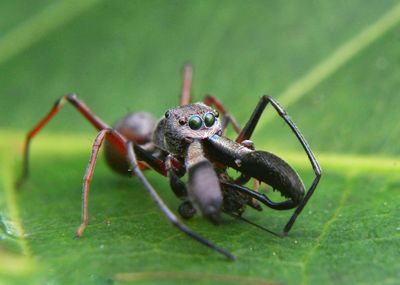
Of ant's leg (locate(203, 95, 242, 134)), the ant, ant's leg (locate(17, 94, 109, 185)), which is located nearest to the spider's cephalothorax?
the ant

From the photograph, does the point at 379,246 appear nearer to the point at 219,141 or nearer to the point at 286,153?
the point at 219,141

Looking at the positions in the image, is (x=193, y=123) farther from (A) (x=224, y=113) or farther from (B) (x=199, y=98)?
(B) (x=199, y=98)

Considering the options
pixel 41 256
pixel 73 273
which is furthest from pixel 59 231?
pixel 73 273

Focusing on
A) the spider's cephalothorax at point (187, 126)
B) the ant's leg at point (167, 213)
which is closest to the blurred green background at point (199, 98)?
the ant's leg at point (167, 213)

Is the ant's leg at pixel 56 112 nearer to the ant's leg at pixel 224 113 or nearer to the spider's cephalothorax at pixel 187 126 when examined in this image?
the spider's cephalothorax at pixel 187 126

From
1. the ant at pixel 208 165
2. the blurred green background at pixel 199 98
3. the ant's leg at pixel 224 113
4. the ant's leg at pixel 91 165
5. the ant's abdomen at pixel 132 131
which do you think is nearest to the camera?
the blurred green background at pixel 199 98

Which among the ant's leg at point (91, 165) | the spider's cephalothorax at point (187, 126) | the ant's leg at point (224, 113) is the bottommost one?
the ant's leg at point (91, 165)
